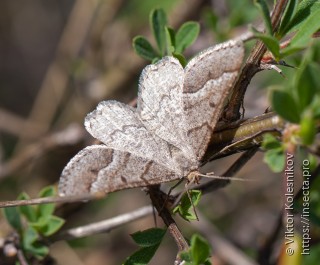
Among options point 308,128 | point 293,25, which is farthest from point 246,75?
point 308,128

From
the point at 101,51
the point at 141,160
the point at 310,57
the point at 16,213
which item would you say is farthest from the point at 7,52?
the point at 310,57

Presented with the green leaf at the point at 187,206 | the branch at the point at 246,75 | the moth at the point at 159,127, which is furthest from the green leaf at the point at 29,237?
the branch at the point at 246,75

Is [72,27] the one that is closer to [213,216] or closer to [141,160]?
[213,216]

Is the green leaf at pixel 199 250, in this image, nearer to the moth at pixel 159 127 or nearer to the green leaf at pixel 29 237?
the moth at pixel 159 127

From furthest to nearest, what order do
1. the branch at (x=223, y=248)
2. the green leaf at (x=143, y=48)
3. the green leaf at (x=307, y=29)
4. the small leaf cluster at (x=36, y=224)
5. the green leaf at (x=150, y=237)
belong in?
the branch at (x=223, y=248)
the small leaf cluster at (x=36, y=224)
the green leaf at (x=143, y=48)
the green leaf at (x=150, y=237)
the green leaf at (x=307, y=29)

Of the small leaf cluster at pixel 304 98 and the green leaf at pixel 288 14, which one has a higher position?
the green leaf at pixel 288 14

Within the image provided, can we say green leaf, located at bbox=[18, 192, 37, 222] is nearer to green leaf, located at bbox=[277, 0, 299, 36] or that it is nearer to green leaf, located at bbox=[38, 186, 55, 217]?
green leaf, located at bbox=[38, 186, 55, 217]
